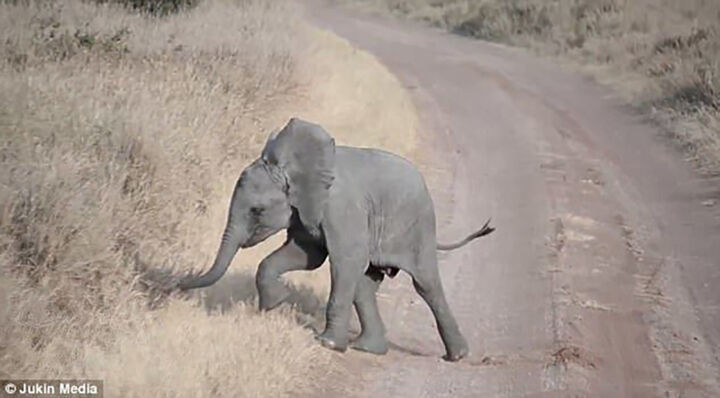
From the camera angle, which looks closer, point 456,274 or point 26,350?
point 26,350

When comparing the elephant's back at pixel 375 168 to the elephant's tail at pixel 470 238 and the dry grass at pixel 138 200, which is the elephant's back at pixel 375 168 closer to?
the elephant's tail at pixel 470 238

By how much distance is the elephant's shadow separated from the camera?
8672 millimetres

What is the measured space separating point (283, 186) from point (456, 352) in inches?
78.5

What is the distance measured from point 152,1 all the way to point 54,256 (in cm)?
1301

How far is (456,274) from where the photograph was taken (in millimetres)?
11141

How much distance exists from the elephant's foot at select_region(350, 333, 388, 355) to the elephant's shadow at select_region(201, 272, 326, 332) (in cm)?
33

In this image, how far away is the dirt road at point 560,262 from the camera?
8586 millimetres

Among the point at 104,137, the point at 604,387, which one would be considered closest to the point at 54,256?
the point at 104,137

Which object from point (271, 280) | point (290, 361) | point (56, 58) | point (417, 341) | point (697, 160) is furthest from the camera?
point (697, 160)

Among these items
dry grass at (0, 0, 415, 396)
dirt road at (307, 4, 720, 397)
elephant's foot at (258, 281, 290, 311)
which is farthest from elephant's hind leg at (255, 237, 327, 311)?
dirt road at (307, 4, 720, 397)

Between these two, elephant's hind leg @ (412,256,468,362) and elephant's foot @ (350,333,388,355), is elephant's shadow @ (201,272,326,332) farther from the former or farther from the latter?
elephant's hind leg @ (412,256,468,362)

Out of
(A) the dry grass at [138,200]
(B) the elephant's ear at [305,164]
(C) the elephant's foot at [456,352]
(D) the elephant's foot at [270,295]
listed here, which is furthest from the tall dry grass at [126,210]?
(C) the elephant's foot at [456,352]

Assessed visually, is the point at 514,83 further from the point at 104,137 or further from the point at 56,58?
the point at 104,137

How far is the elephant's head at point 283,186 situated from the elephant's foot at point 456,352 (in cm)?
162
